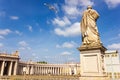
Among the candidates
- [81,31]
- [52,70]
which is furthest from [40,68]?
[81,31]

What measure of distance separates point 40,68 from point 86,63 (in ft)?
373

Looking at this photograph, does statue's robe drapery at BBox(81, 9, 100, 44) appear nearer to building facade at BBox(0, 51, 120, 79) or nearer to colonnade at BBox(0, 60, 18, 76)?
building facade at BBox(0, 51, 120, 79)

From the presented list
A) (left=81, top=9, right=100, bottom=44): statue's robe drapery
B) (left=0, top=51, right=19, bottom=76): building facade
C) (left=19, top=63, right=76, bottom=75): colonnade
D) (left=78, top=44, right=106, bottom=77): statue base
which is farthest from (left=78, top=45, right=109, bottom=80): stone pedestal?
(left=19, top=63, right=76, bottom=75): colonnade

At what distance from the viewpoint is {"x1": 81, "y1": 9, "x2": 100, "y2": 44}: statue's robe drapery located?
36.8ft

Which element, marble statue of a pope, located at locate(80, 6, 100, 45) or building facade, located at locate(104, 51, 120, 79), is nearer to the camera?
marble statue of a pope, located at locate(80, 6, 100, 45)

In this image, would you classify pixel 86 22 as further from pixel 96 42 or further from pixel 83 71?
pixel 83 71

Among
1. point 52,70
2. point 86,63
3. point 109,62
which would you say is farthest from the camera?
point 52,70

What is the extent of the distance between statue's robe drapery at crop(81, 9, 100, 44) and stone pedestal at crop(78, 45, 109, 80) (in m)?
0.71

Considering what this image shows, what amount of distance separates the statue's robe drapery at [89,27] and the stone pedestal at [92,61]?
71 cm

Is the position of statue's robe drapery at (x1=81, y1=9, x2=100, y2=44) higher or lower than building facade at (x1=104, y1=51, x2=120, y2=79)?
higher

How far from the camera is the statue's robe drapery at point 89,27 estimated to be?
36.8 feet

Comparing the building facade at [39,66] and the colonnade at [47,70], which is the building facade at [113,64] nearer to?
the building facade at [39,66]

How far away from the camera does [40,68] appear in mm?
120500

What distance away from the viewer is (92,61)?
1044 cm
